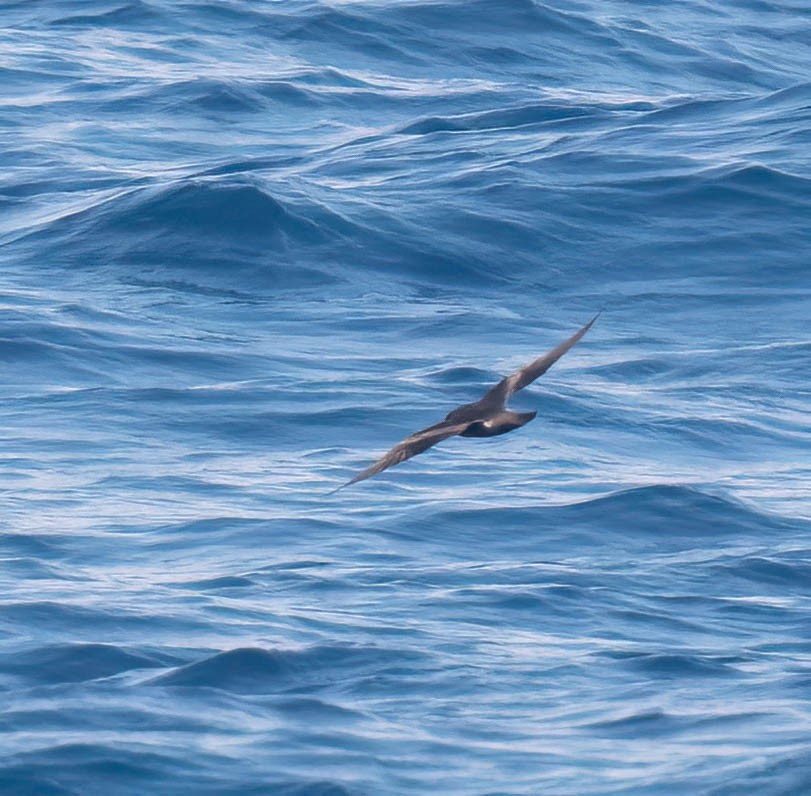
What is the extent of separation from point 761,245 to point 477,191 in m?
2.44

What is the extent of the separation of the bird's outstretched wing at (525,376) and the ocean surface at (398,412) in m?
1.38

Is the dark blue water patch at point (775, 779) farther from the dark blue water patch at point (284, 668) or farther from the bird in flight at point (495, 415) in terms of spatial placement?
the dark blue water patch at point (284, 668)

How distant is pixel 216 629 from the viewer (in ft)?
30.7

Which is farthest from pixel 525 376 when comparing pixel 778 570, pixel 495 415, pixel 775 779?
pixel 778 570

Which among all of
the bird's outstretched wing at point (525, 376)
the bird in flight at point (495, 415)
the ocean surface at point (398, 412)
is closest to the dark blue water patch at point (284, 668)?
the ocean surface at point (398, 412)

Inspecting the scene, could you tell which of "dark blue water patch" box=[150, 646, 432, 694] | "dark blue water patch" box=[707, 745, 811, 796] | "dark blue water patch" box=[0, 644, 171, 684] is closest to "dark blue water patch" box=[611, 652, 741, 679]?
"dark blue water patch" box=[150, 646, 432, 694]

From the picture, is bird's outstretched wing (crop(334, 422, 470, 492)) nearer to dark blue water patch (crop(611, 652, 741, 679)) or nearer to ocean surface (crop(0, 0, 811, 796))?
ocean surface (crop(0, 0, 811, 796))

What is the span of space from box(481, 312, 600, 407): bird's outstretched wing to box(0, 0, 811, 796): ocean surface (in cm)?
138

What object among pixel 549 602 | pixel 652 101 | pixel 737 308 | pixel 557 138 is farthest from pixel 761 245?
pixel 549 602

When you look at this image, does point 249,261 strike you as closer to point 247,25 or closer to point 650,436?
point 650,436

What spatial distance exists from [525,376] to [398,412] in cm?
474

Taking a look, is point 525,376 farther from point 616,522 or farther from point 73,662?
point 616,522

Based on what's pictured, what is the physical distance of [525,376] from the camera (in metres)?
8.04

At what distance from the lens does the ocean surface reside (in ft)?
27.8
